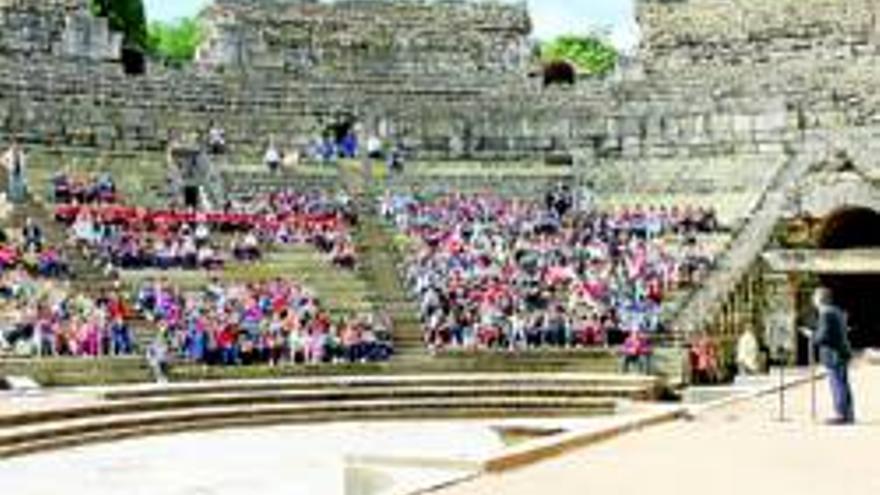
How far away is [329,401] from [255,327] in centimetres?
279

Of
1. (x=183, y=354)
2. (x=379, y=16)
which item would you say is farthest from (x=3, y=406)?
(x=379, y=16)

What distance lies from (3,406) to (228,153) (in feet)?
48.1

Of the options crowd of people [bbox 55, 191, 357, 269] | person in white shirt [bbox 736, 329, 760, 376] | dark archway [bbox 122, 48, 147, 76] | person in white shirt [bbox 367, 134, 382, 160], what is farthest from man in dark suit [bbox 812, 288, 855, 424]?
dark archway [bbox 122, 48, 147, 76]

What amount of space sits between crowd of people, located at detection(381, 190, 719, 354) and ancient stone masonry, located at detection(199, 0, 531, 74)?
5615 millimetres

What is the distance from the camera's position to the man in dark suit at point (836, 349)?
703 inches

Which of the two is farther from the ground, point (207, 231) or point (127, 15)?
point (127, 15)

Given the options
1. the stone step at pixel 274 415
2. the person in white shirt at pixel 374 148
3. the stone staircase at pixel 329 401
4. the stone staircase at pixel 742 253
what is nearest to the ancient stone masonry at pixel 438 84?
the person in white shirt at pixel 374 148

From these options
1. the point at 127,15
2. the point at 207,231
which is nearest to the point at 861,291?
the point at 207,231

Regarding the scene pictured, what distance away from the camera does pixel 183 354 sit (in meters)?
28.6

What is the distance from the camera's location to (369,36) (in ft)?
139

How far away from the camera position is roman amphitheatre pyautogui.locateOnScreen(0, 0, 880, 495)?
23516 mm

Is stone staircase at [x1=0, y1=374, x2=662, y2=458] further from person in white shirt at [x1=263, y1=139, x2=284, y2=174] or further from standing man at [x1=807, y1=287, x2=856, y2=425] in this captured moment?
person in white shirt at [x1=263, y1=139, x2=284, y2=174]

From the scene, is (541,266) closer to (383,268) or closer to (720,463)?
(383,268)

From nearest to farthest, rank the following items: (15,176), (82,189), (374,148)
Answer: (15,176), (82,189), (374,148)
